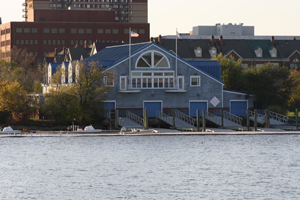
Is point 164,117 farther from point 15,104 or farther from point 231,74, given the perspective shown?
point 231,74

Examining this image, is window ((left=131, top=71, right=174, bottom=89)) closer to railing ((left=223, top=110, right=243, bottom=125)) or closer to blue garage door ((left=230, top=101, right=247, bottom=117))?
railing ((left=223, top=110, right=243, bottom=125))

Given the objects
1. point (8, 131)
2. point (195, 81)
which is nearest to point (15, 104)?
point (8, 131)

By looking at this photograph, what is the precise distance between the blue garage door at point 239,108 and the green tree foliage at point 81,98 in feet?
62.5

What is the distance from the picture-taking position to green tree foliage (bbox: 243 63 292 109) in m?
91.1

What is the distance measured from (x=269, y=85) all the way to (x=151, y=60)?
58.6ft

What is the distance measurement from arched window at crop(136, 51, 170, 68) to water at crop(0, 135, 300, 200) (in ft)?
42.4

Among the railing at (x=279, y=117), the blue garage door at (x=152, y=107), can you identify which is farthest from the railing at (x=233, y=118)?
the blue garage door at (x=152, y=107)

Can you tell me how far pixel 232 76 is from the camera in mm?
103125

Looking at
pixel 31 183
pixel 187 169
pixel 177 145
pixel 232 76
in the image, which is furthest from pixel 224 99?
pixel 31 183

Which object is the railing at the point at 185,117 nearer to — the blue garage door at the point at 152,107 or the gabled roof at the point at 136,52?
the blue garage door at the point at 152,107

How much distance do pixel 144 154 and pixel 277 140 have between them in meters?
19.7

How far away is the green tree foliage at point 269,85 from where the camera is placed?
91.1m

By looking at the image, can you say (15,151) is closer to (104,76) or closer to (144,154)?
(144,154)

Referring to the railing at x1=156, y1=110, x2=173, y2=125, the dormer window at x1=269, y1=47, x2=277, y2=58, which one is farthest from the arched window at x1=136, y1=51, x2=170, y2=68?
the dormer window at x1=269, y1=47, x2=277, y2=58
